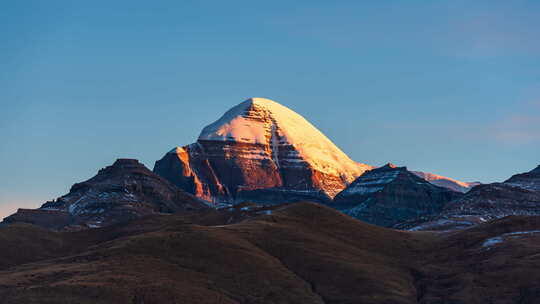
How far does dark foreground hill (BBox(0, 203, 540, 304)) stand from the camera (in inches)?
5428

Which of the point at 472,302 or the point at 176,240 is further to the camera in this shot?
the point at 176,240

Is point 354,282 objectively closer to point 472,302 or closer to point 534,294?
point 472,302

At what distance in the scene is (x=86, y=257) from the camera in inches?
6683

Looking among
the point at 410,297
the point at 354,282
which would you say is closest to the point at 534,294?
the point at 410,297

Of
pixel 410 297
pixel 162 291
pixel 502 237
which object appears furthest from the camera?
pixel 502 237

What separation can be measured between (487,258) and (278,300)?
57.5 m

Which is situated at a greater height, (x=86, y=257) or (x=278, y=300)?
(x=86, y=257)

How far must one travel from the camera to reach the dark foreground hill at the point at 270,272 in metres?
138

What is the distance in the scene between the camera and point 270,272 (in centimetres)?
16450

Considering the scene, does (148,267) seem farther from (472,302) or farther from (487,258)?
(487,258)

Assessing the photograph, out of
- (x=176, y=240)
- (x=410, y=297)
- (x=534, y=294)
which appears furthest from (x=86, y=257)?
(x=534, y=294)

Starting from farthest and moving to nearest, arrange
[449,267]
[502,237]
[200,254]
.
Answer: [502,237] → [449,267] → [200,254]

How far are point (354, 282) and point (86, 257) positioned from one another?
5757cm

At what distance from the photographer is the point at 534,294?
150m
